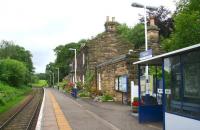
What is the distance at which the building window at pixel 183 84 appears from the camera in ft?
35.9

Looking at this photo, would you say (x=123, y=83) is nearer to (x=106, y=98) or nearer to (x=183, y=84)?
(x=106, y=98)

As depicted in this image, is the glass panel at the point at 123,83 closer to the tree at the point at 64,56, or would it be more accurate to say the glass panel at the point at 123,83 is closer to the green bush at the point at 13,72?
the green bush at the point at 13,72

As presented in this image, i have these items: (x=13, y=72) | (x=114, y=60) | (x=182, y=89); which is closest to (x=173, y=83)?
(x=182, y=89)

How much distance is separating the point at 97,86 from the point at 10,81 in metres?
32.6

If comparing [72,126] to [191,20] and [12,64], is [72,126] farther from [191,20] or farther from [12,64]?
[12,64]

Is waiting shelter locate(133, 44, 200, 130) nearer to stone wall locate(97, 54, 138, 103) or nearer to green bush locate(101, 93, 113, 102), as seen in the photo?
stone wall locate(97, 54, 138, 103)

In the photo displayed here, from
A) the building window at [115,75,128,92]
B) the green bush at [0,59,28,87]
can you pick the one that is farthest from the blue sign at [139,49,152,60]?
the green bush at [0,59,28,87]

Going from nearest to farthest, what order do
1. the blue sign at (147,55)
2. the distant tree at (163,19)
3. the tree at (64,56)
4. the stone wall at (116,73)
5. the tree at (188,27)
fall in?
the blue sign at (147,55) → the tree at (188,27) → the stone wall at (116,73) → the distant tree at (163,19) → the tree at (64,56)

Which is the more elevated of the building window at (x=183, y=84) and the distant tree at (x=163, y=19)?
the distant tree at (x=163, y=19)

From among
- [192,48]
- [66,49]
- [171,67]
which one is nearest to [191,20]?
[171,67]

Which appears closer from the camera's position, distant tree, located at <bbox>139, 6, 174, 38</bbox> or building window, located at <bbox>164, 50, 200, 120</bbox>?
building window, located at <bbox>164, 50, 200, 120</bbox>

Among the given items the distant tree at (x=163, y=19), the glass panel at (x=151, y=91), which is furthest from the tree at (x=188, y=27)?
the distant tree at (x=163, y=19)

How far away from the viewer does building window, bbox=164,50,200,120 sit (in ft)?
35.9

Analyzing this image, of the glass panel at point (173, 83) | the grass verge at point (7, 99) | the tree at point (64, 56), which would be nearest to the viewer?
the glass panel at point (173, 83)
